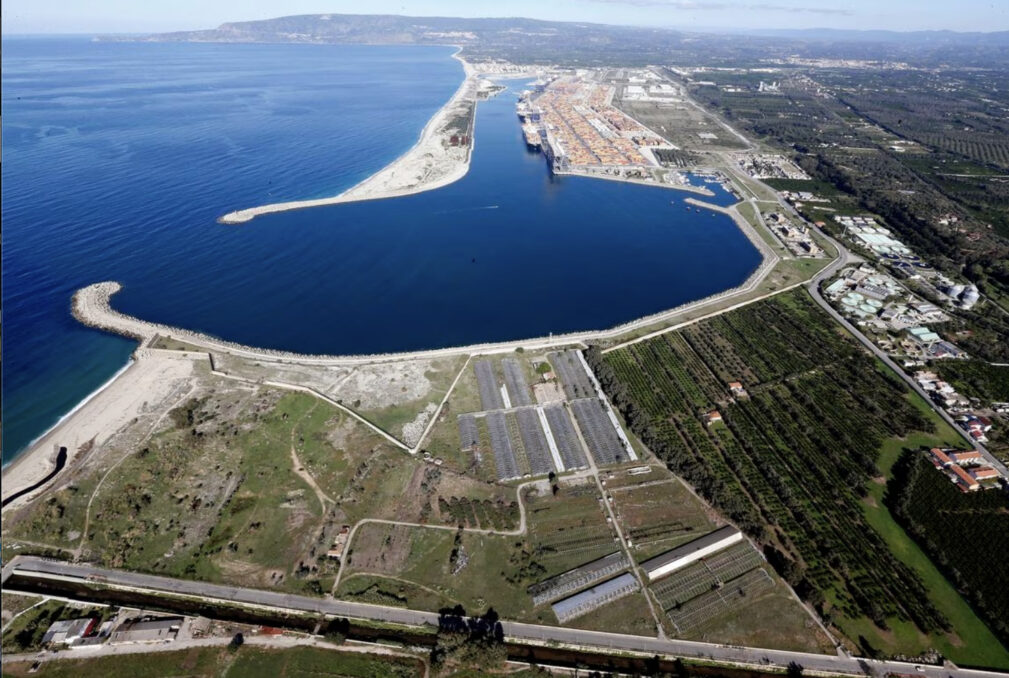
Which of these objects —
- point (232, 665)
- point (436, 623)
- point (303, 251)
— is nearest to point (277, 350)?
point (303, 251)

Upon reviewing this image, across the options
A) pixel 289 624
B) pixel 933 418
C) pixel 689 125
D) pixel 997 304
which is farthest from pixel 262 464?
pixel 689 125

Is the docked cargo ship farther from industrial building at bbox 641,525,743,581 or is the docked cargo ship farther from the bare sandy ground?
industrial building at bbox 641,525,743,581

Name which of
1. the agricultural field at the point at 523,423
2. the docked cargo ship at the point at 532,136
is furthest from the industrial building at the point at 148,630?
the docked cargo ship at the point at 532,136

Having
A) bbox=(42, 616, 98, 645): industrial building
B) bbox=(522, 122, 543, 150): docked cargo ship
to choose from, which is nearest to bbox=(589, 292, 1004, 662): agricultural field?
bbox=(42, 616, 98, 645): industrial building

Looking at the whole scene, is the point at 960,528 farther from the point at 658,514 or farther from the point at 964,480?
the point at 658,514

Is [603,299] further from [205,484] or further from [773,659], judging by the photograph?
[205,484]
